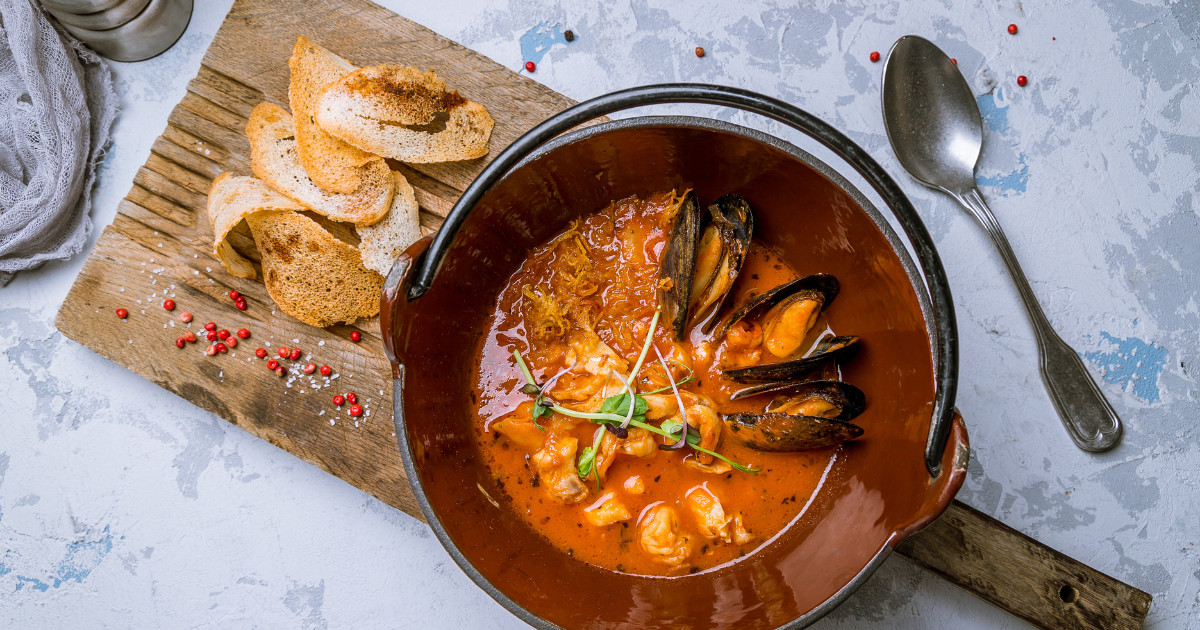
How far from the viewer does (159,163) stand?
2377mm

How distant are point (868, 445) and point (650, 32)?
A: 1540 millimetres

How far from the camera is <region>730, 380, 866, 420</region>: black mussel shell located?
2.02 meters

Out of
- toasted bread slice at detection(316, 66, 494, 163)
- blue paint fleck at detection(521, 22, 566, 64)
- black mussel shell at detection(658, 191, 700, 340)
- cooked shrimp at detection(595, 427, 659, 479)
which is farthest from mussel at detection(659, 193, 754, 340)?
blue paint fleck at detection(521, 22, 566, 64)

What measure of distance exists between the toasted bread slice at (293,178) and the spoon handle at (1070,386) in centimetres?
199

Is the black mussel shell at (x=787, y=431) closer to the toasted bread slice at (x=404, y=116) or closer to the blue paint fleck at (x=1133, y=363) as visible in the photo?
the blue paint fleck at (x=1133, y=363)

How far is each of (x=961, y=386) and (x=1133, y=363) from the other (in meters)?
0.58

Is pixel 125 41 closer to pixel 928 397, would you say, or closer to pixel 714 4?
pixel 714 4

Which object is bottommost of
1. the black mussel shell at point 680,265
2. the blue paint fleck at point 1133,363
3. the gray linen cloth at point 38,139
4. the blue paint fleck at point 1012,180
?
the gray linen cloth at point 38,139

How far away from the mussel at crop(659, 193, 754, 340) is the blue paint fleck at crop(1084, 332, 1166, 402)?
1.27 meters

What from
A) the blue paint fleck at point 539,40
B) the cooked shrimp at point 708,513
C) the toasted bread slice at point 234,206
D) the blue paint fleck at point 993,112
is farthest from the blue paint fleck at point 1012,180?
the toasted bread slice at point 234,206

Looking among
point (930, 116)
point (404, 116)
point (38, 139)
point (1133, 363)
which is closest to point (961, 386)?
point (1133, 363)

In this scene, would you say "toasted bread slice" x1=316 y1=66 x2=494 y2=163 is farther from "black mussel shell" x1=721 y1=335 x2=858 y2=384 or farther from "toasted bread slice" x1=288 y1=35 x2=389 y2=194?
"black mussel shell" x1=721 y1=335 x2=858 y2=384

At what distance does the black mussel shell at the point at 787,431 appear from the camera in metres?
1.91

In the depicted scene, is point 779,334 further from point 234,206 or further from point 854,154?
point 234,206
